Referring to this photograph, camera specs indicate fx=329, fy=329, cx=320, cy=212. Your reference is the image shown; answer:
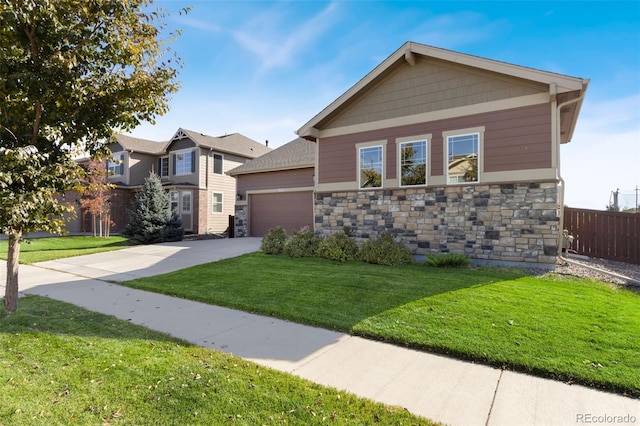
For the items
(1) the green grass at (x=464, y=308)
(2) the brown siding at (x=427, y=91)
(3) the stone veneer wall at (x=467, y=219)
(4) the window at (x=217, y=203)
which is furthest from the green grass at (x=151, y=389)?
(4) the window at (x=217, y=203)

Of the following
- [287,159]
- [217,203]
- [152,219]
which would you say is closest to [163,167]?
[217,203]

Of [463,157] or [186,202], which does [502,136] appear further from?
[186,202]

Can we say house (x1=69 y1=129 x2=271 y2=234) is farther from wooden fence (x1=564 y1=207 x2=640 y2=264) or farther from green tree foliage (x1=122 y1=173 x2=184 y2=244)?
wooden fence (x1=564 y1=207 x2=640 y2=264)

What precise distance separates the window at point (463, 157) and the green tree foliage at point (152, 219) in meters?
13.4

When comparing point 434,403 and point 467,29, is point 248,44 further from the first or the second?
point 434,403

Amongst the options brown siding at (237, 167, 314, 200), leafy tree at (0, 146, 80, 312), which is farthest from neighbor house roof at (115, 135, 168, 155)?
leafy tree at (0, 146, 80, 312)

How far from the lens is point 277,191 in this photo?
54.0ft

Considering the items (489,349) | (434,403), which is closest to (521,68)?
(489,349)

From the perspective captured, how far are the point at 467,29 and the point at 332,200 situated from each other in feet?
21.6

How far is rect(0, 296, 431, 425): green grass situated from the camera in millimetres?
2521

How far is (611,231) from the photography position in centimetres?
990

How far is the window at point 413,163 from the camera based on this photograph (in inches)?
387

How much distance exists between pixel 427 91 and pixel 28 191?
9.56 m

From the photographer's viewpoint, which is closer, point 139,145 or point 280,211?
point 280,211
